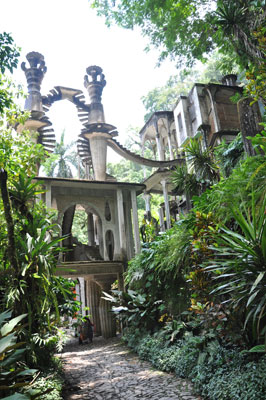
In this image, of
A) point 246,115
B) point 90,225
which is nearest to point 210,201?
point 246,115

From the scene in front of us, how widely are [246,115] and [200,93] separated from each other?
30.5ft

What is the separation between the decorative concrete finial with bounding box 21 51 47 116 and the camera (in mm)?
17141

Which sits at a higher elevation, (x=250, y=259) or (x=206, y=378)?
(x=250, y=259)

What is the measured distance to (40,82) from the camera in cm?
1773

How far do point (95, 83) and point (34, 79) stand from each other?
333cm

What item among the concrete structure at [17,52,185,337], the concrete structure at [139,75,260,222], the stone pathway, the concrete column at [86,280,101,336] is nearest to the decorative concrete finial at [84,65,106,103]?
the concrete structure at [17,52,185,337]

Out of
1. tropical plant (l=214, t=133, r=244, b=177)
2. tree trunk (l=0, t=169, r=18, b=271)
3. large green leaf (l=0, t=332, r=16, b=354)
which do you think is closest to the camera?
large green leaf (l=0, t=332, r=16, b=354)

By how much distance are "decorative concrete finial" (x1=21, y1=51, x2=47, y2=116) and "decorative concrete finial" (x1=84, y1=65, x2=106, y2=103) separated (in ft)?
8.41

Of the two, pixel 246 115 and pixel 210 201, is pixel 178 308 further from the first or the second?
pixel 246 115

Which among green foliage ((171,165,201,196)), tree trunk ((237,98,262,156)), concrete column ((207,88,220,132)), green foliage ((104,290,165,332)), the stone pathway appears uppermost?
concrete column ((207,88,220,132))

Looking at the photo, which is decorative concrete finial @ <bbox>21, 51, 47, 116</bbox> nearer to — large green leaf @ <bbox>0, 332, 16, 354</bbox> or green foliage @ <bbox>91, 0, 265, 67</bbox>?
green foliage @ <bbox>91, 0, 265, 67</bbox>

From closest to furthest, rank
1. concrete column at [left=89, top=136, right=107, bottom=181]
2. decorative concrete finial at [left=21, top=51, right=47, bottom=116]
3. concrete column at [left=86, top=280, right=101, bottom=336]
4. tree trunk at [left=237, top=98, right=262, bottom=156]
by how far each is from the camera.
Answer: tree trunk at [left=237, top=98, right=262, bottom=156] → concrete column at [left=86, top=280, right=101, bottom=336] → decorative concrete finial at [left=21, top=51, right=47, bottom=116] → concrete column at [left=89, top=136, right=107, bottom=181]

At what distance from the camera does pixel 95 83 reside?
1903cm

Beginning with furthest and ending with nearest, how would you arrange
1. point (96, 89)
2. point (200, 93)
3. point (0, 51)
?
point (96, 89)
point (200, 93)
point (0, 51)
